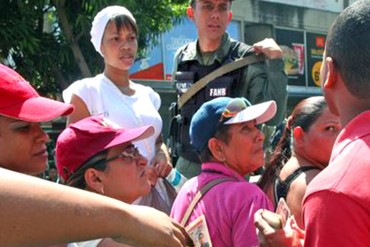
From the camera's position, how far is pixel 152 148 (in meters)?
3.76

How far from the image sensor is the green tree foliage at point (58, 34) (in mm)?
8227

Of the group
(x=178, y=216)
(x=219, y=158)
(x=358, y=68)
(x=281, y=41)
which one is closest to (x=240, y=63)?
(x=219, y=158)

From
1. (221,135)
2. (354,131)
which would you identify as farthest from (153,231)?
(221,135)

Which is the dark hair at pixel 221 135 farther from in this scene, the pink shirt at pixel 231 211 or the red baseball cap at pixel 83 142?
the red baseball cap at pixel 83 142

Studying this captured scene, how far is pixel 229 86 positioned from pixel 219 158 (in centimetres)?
100

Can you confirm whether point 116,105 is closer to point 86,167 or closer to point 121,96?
point 121,96

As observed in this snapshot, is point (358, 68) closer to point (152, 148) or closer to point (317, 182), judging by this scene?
point (317, 182)

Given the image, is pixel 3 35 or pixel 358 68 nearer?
pixel 358 68

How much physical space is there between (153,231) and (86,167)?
1145mm

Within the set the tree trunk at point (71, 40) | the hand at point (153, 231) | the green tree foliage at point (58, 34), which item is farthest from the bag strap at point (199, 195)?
the tree trunk at point (71, 40)

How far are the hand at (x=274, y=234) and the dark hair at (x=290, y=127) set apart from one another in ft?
4.28

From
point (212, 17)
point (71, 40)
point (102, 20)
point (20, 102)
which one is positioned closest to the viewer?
point (20, 102)

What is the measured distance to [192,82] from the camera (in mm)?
4113

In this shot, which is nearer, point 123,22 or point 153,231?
point 153,231
